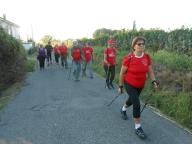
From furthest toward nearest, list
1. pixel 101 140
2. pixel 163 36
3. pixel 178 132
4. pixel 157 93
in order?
pixel 163 36, pixel 157 93, pixel 178 132, pixel 101 140

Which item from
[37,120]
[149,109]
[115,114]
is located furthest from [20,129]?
[149,109]

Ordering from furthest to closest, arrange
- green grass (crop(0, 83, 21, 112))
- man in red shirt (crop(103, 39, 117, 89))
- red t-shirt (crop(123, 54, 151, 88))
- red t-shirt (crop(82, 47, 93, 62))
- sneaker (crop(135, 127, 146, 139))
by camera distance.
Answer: red t-shirt (crop(82, 47, 93, 62)), man in red shirt (crop(103, 39, 117, 89)), green grass (crop(0, 83, 21, 112)), red t-shirt (crop(123, 54, 151, 88)), sneaker (crop(135, 127, 146, 139))

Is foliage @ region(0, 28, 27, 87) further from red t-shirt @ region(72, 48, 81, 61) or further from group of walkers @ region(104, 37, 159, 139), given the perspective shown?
group of walkers @ region(104, 37, 159, 139)

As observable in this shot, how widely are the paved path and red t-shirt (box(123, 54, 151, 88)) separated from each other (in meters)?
1.07

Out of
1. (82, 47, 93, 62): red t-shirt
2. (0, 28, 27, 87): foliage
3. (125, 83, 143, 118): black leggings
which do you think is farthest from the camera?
(82, 47, 93, 62): red t-shirt

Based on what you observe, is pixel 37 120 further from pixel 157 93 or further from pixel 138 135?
pixel 157 93

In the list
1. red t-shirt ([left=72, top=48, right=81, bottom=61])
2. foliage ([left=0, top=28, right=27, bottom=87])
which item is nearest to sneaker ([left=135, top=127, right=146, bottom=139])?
foliage ([left=0, top=28, right=27, bottom=87])

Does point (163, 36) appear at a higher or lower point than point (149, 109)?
higher

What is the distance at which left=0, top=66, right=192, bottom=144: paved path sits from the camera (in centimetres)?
640

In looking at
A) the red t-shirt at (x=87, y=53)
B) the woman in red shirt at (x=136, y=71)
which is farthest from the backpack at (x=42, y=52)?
the woman in red shirt at (x=136, y=71)

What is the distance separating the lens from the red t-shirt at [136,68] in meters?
6.70

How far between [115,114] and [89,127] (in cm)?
133

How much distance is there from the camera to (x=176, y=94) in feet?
31.0

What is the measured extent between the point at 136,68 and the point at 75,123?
2.02 metres
